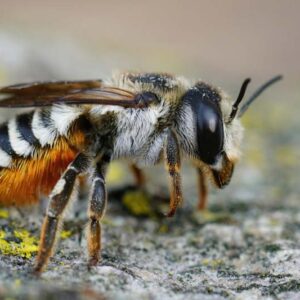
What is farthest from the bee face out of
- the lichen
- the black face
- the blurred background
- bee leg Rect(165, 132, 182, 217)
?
the lichen

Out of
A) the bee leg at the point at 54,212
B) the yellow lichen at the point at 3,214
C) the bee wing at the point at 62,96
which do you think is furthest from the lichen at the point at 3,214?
the bee wing at the point at 62,96

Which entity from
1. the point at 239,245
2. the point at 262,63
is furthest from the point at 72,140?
the point at 262,63

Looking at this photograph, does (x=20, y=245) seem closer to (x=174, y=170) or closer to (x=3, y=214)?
(x=3, y=214)

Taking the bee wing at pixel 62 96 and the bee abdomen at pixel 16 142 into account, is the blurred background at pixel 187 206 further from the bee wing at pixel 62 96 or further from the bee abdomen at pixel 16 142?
the bee wing at pixel 62 96

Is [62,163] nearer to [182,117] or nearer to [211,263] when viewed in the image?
[182,117]

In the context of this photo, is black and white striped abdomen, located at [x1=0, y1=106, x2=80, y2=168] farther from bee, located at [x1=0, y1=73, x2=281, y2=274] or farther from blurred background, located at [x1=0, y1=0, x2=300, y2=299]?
blurred background, located at [x1=0, y1=0, x2=300, y2=299]

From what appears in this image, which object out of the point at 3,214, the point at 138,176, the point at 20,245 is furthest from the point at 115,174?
the point at 20,245

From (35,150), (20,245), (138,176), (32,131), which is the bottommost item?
(20,245)
